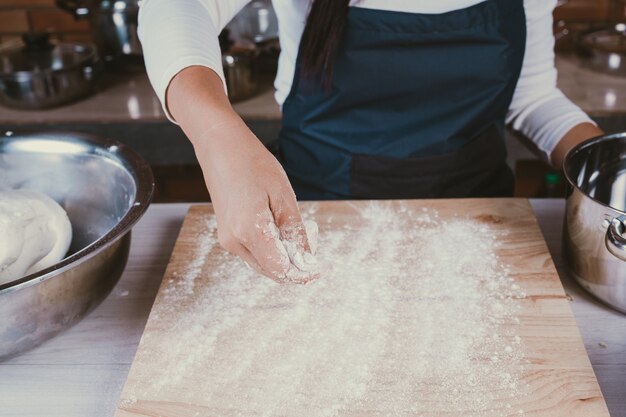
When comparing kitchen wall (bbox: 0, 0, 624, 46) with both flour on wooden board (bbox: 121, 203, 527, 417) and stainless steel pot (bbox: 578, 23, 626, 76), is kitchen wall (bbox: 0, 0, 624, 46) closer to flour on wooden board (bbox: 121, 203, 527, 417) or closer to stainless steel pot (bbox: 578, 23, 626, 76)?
stainless steel pot (bbox: 578, 23, 626, 76)

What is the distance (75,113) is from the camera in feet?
5.90

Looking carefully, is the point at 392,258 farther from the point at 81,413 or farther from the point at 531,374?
the point at 81,413

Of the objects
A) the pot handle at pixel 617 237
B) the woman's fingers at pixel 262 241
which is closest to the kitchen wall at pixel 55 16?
the pot handle at pixel 617 237

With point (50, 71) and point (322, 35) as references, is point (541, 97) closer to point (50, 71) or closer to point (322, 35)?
point (322, 35)

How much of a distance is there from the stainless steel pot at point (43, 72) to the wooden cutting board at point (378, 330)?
986 millimetres

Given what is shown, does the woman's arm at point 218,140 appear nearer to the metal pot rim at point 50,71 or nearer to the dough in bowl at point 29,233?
the dough in bowl at point 29,233

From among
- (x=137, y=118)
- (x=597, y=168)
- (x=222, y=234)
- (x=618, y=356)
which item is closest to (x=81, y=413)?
(x=222, y=234)

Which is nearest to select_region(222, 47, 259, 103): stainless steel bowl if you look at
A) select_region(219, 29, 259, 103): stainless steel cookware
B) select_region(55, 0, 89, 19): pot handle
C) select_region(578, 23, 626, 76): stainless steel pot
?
select_region(219, 29, 259, 103): stainless steel cookware

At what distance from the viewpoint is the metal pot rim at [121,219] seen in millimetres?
684

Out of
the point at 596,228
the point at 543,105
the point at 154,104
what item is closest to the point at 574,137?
the point at 543,105

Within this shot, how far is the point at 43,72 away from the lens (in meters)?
1.73

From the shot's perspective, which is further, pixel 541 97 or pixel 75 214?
pixel 541 97

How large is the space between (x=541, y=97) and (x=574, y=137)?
0.13 metres

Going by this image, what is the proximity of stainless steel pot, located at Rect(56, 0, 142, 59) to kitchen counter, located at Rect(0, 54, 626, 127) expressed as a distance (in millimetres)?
117
